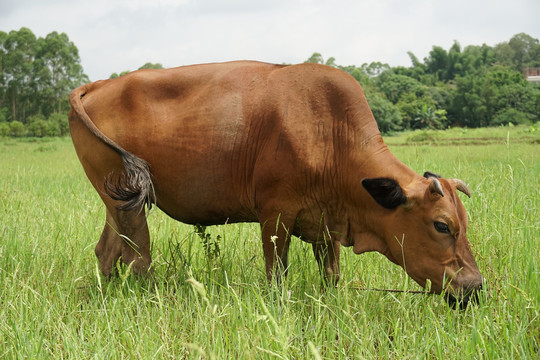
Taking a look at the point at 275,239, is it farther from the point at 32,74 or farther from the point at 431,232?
the point at 32,74

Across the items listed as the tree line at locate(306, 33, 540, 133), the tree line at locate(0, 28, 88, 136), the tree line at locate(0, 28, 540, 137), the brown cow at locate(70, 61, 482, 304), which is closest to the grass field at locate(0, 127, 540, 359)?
the brown cow at locate(70, 61, 482, 304)

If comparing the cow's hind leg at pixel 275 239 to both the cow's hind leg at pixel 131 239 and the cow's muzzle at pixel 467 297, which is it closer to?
the cow's hind leg at pixel 131 239

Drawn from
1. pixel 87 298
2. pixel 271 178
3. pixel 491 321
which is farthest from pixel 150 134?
pixel 491 321

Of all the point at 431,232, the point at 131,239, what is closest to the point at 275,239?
the point at 431,232

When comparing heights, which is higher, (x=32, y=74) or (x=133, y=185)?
(x=32, y=74)

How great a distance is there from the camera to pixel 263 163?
344cm

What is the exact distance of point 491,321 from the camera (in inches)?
109

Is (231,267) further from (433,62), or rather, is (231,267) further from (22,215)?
(433,62)

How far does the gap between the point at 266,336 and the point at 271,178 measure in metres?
1.15

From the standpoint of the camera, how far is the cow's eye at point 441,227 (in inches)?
119

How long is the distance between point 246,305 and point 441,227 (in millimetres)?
1201

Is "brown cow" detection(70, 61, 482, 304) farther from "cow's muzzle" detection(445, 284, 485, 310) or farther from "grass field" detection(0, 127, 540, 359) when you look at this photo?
"grass field" detection(0, 127, 540, 359)

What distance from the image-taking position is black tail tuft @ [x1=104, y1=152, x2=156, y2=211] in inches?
139

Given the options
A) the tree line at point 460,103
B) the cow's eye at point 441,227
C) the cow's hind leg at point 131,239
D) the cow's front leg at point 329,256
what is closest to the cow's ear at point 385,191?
the cow's eye at point 441,227
